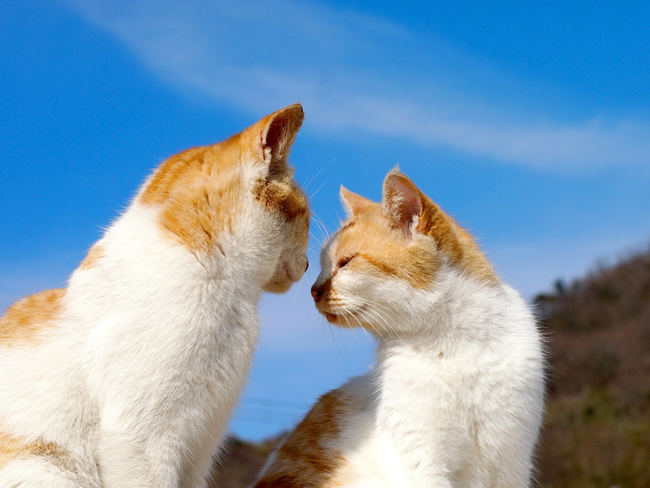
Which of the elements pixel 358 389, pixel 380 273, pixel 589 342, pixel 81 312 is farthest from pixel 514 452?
pixel 589 342

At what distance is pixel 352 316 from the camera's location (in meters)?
3.73

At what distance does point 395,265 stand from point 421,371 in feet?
2.10

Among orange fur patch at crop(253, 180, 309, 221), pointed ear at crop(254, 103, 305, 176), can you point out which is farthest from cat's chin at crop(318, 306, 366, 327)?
pointed ear at crop(254, 103, 305, 176)

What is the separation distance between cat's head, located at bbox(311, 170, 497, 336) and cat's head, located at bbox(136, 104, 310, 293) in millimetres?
416

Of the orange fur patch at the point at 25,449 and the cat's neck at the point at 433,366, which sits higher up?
the cat's neck at the point at 433,366

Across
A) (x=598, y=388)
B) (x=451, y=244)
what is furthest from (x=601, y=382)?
(x=451, y=244)

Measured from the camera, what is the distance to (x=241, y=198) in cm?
358

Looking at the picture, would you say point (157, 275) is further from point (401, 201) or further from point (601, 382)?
point (601, 382)

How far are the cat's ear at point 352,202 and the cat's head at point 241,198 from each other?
24.0 inches

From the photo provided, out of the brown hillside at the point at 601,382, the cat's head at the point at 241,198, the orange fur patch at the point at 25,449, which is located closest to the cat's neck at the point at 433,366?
the cat's head at the point at 241,198

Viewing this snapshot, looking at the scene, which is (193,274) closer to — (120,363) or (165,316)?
(165,316)

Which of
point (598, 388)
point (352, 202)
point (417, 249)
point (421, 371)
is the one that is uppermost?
point (598, 388)

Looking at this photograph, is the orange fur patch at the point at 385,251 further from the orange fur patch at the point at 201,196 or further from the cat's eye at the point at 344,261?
the orange fur patch at the point at 201,196

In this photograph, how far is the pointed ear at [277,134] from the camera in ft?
11.5
